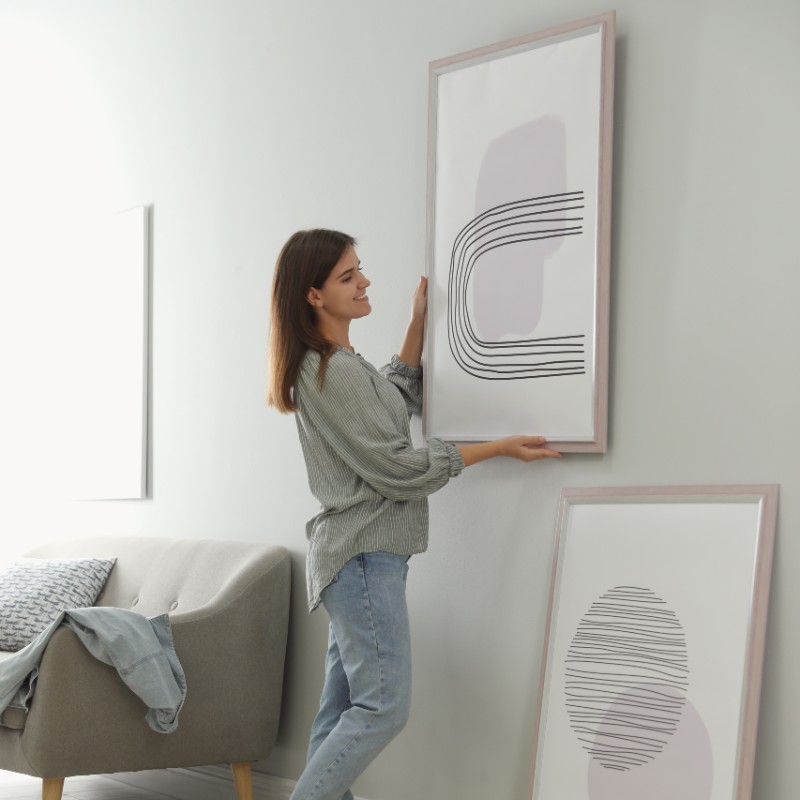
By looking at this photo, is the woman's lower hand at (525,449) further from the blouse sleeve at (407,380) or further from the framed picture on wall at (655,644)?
the blouse sleeve at (407,380)

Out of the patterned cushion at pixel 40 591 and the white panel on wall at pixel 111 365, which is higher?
the white panel on wall at pixel 111 365

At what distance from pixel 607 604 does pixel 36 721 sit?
1.27m

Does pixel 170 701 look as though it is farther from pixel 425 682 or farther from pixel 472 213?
pixel 472 213

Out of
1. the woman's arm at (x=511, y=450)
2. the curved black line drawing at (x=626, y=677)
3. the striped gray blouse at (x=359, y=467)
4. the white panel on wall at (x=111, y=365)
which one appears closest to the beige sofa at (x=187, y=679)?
the white panel on wall at (x=111, y=365)

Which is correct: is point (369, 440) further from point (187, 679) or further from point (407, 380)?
point (187, 679)

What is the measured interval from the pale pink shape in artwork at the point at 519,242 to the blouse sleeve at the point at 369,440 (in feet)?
1.13

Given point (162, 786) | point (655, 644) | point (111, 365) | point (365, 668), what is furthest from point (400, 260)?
point (162, 786)

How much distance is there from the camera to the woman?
230cm

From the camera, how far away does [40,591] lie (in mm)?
3184

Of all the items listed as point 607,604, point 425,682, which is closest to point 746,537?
point 607,604

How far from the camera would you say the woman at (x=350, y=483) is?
2.30 metres

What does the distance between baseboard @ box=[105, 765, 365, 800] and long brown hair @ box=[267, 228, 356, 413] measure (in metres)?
1.17

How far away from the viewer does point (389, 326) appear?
112 inches

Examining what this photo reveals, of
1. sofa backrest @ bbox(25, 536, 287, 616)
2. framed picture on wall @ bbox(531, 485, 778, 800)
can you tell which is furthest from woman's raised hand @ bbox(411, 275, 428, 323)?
sofa backrest @ bbox(25, 536, 287, 616)
